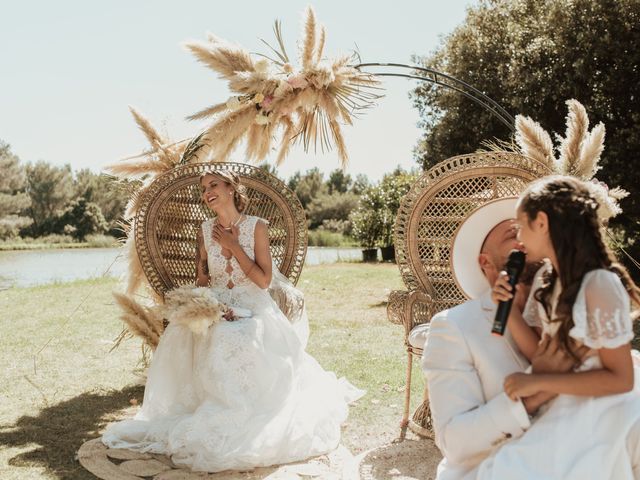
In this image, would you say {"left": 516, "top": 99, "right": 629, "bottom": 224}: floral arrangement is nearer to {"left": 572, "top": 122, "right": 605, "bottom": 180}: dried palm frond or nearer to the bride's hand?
{"left": 572, "top": 122, "right": 605, "bottom": 180}: dried palm frond

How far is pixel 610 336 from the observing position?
6.49 feet

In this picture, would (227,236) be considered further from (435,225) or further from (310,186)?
(310,186)

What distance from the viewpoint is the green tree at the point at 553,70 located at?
37.8 ft

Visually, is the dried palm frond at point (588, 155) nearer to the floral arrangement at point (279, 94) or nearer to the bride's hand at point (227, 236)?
the floral arrangement at point (279, 94)

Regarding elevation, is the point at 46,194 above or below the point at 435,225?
above

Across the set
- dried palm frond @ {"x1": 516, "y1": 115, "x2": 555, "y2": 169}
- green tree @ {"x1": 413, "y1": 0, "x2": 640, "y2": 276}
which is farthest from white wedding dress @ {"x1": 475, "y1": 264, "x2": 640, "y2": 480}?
green tree @ {"x1": 413, "y1": 0, "x2": 640, "y2": 276}

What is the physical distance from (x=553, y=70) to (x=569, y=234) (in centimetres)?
1125

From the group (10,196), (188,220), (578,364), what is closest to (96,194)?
(10,196)

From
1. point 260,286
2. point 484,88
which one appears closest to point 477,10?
point 484,88

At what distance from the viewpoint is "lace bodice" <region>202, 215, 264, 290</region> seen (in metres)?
4.77

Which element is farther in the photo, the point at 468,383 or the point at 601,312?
the point at 468,383

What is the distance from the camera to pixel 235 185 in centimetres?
489

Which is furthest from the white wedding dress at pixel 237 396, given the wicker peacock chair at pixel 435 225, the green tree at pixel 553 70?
the green tree at pixel 553 70

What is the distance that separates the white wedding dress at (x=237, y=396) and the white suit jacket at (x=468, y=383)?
1.90m
